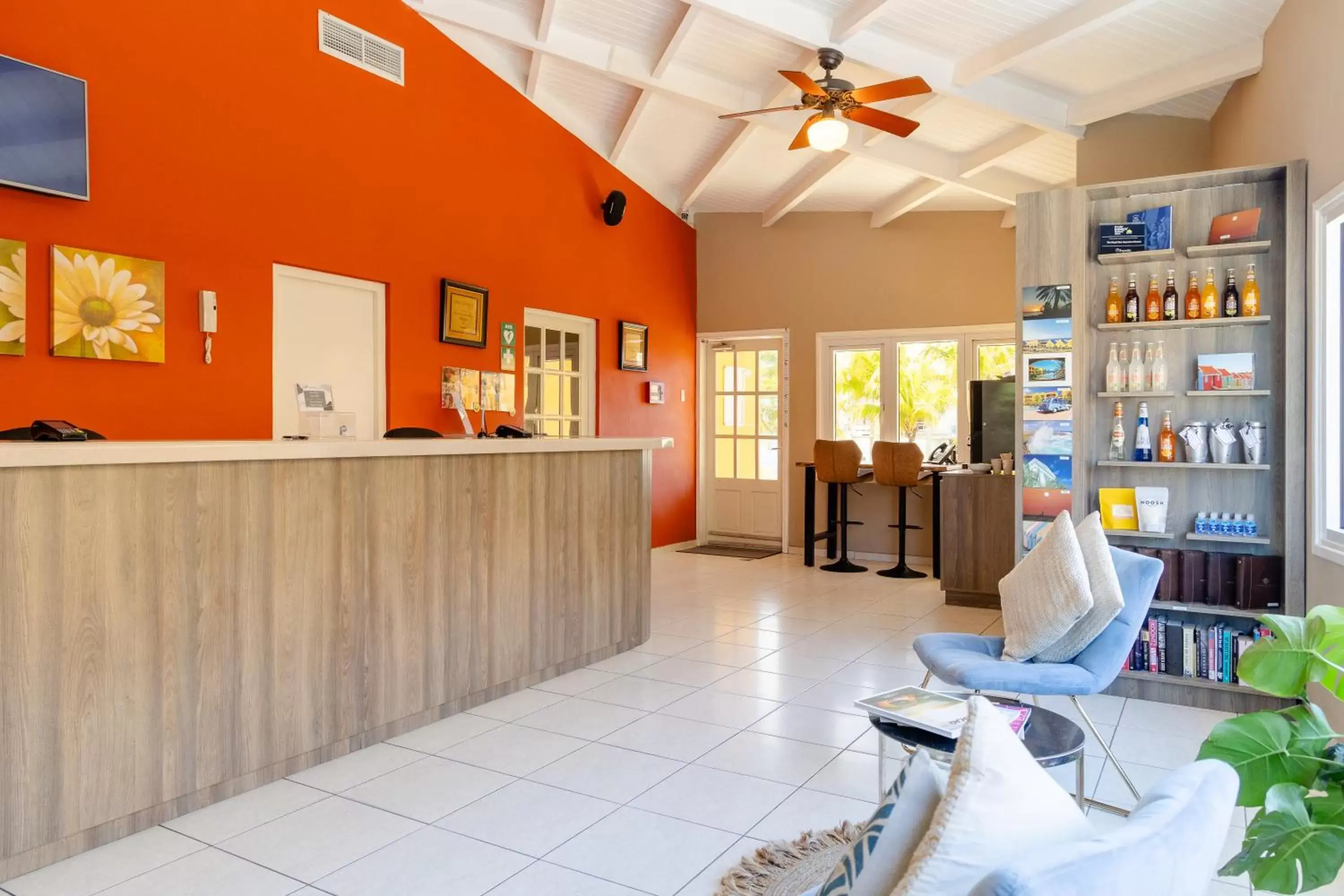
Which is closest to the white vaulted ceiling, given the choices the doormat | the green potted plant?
the doormat

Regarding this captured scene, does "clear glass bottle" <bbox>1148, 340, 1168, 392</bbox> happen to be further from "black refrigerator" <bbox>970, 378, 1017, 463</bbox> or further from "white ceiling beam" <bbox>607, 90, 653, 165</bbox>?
"white ceiling beam" <bbox>607, 90, 653, 165</bbox>

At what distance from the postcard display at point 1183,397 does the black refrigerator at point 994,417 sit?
2.23 meters

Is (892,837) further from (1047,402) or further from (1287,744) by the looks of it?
(1047,402)

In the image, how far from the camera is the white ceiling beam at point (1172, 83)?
433 centimetres

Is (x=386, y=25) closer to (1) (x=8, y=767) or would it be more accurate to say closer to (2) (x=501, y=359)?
(2) (x=501, y=359)

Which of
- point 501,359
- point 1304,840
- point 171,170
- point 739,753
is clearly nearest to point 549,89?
point 501,359

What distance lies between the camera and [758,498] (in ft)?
29.0

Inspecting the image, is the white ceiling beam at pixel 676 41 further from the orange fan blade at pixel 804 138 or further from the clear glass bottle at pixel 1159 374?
the clear glass bottle at pixel 1159 374

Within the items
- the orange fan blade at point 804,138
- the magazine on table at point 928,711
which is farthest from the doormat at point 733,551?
the magazine on table at point 928,711

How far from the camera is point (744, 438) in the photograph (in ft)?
29.3

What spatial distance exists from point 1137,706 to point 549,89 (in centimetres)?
547

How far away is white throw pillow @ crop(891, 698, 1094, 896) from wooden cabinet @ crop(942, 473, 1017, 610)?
5.43 metres

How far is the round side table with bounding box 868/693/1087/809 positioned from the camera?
213 cm

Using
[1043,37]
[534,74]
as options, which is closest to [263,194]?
[534,74]
